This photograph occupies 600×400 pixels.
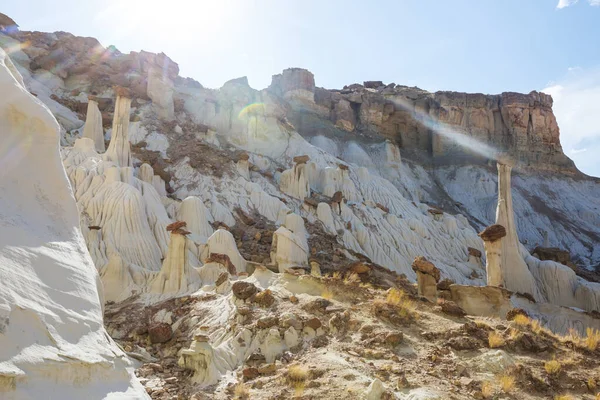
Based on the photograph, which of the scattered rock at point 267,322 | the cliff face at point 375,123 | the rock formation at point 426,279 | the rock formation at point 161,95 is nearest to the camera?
the scattered rock at point 267,322

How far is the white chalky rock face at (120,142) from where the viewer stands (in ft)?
91.0

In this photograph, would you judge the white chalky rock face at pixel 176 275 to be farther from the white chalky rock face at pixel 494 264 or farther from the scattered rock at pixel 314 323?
the white chalky rock face at pixel 494 264

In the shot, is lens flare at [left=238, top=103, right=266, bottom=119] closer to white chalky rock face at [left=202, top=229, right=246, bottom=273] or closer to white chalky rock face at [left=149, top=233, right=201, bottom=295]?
white chalky rock face at [left=202, top=229, right=246, bottom=273]

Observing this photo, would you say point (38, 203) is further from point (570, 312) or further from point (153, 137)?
point (153, 137)

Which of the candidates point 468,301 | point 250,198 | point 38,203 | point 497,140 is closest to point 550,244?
point 497,140

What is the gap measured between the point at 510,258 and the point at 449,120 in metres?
35.7

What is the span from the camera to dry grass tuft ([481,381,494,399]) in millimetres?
7391

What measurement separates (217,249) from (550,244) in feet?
126

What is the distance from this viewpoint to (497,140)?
2309 inches

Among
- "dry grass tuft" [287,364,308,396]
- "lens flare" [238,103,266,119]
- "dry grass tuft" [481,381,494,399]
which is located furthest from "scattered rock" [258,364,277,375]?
"lens flare" [238,103,266,119]

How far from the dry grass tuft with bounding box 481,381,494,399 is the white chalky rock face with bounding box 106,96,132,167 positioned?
77.7 ft

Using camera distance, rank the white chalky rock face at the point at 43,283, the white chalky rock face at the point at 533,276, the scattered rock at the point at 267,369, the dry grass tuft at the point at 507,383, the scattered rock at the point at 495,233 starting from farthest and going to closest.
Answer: the white chalky rock face at the point at 533,276, the scattered rock at the point at 495,233, the scattered rock at the point at 267,369, the dry grass tuft at the point at 507,383, the white chalky rock face at the point at 43,283

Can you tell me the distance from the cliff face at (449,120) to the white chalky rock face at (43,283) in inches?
2065

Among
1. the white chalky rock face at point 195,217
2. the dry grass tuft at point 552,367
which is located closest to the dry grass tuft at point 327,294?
the dry grass tuft at point 552,367
